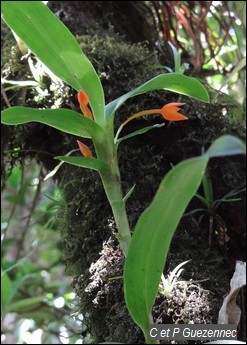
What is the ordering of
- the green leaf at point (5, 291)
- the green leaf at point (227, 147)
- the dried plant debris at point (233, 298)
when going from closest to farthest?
1. the green leaf at point (227, 147)
2. the dried plant debris at point (233, 298)
3. the green leaf at point (5, 291)

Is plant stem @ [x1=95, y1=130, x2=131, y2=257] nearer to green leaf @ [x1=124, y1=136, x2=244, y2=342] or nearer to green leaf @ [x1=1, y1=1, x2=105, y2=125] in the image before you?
green leaf @ [x1=1, y1=1, x2=105, y2=125]

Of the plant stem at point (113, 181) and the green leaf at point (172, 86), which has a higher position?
the green leaf at point (172, 86)

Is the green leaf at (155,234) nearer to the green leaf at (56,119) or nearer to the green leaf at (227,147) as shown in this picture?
the green leaf at (227,147)

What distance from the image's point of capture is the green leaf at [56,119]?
605mm

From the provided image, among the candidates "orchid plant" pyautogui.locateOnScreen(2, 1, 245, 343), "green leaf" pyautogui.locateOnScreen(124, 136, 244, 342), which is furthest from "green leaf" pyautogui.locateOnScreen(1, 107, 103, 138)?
"green leaf" pyautogui.locateOnScreen(124, 136, 244, 342)

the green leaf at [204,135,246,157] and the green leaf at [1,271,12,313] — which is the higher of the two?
the green leaf at [204,135,246,157]

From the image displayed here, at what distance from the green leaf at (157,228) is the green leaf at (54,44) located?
229mm

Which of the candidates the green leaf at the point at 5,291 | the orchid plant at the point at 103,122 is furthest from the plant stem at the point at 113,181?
the green leaf at the point at 5,291

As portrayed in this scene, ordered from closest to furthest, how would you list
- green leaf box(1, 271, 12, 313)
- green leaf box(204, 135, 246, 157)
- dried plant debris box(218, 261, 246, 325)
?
1. green leaf box(204, 135, 246, 157)
2. dried plant debris box(218, 261, 246, 325)
3. green leaf box(1, 271, 12, 313)

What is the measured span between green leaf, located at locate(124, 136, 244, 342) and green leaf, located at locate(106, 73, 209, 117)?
0.74 feet

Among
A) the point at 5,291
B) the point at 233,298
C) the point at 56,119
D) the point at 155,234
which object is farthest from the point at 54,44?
the point at 5,291

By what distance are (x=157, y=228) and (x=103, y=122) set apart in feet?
0.75

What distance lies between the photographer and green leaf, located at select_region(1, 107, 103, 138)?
0.60 meters

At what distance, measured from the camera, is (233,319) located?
2.11ft
